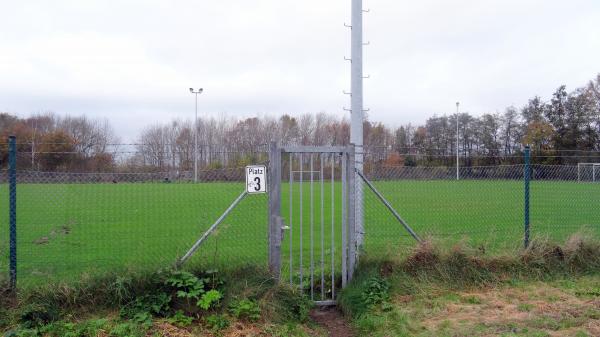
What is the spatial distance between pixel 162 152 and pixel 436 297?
402 cm

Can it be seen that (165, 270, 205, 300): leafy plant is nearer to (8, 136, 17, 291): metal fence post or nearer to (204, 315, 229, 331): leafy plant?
(204, 315, 229, 331): leafy plant

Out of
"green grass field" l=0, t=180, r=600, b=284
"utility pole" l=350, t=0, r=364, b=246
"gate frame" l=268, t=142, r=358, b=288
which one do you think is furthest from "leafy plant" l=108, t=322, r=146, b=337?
"utility pole" l=350, t=0, r=364, b=246

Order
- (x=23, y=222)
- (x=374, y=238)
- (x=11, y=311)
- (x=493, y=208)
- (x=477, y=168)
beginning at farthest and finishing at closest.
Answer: (x=493, y=208) < (x=23, y=222) < (x=374, y=238) < (x=477, y=168) < (x=11, y=311)

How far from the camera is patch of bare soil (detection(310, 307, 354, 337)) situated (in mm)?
5720

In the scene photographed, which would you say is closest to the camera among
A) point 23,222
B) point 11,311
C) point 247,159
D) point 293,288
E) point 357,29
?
point 11,311

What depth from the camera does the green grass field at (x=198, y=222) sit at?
6574 millimetres

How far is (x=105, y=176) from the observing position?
6152 millimetres

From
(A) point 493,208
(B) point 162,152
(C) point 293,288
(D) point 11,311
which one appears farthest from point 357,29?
(A) point 493,208

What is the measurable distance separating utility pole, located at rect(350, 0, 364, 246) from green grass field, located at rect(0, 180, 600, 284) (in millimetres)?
572

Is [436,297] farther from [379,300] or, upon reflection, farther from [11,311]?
[11,311]

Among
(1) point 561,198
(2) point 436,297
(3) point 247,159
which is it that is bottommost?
(2) point 436,297

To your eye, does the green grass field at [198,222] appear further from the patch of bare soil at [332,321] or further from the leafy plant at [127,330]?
the leafy plant at [127,330]

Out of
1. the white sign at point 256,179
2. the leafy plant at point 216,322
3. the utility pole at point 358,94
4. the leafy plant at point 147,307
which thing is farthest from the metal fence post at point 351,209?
the leafy plant at point 147,307

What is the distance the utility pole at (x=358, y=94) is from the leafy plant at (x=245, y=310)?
7.06ft
